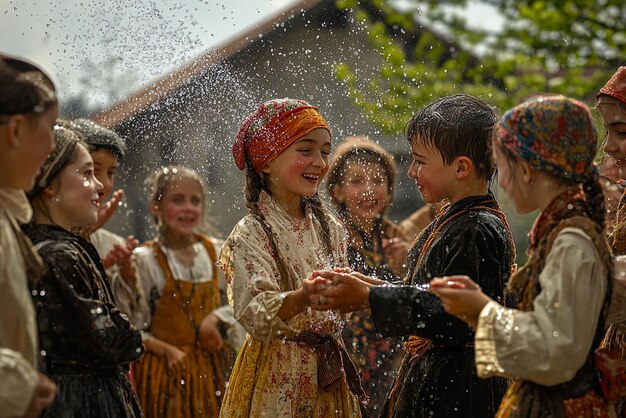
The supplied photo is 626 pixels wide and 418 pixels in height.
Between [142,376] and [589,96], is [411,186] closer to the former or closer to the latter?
[589,96]

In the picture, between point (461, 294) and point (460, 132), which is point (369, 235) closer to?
point (460, 132)

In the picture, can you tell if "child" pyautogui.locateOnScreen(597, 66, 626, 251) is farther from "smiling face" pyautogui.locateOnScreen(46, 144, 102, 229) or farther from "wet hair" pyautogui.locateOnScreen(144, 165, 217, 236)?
"wet hair" pyautogui.locateOnScreen(144, 165, 217, 236)

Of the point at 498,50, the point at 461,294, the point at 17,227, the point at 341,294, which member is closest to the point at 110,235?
the point at 341,294

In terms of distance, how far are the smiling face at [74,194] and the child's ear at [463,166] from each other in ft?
5.20

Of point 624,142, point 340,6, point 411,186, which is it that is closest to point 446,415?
point 624,142

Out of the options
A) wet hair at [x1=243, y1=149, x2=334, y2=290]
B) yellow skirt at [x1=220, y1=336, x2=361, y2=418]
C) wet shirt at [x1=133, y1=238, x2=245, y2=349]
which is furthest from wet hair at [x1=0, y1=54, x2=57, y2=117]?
wet shirt at [x1=133, y1=238, x2=245, y2=349]

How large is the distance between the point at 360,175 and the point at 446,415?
9.67 feet

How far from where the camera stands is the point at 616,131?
4.80m

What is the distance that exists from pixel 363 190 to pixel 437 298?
279 centimetres

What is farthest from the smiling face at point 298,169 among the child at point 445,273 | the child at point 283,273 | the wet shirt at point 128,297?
the wet shirt at point 128,297

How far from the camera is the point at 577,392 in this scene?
325cm

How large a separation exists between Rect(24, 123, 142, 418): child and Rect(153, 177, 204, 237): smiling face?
2.84 m

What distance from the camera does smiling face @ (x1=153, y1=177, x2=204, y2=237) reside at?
7098mm

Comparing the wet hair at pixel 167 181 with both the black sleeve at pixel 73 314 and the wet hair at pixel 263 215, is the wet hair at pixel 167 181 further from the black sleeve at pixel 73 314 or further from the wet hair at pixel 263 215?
the black sleeve at pixel 73 314
